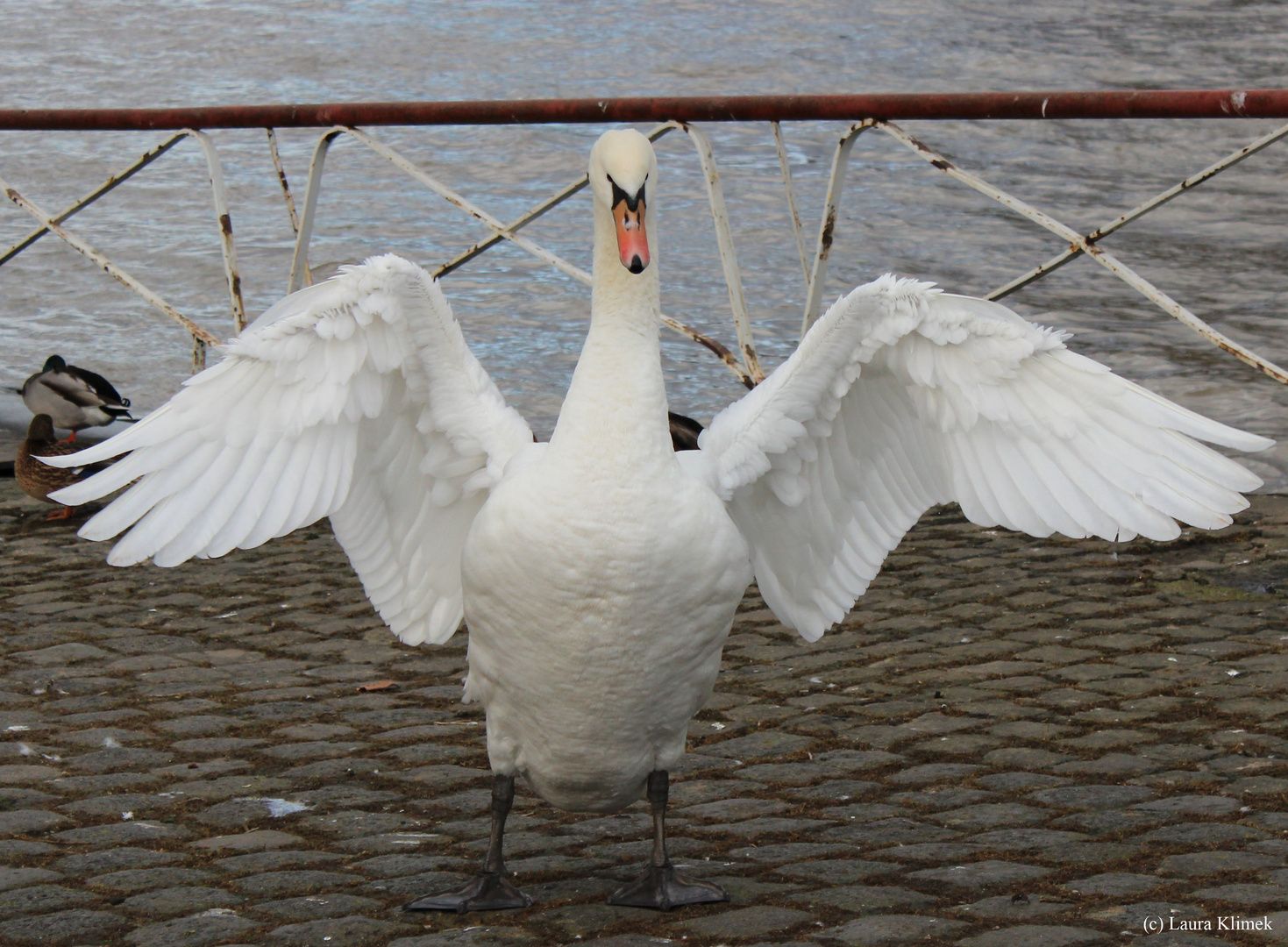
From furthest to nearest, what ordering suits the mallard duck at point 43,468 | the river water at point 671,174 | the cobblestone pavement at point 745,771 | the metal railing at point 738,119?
the river water at point 671,174 → the mallard duck at point 43,468 → the metal railing at point 738,119 → the cobblestone pavement at point 745,771

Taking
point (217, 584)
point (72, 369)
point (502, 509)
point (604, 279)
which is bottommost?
point (217, 584)

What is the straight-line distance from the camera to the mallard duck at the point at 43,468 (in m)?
6.77

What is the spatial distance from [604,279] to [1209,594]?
128 inches

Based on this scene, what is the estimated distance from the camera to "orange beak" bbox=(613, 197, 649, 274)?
10.9ft

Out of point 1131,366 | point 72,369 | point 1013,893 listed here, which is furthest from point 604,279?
point 1131,366

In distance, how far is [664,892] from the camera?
354cm

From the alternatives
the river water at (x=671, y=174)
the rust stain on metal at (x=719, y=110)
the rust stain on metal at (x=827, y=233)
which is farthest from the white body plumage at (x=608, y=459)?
the river water at (x=671, y=174)

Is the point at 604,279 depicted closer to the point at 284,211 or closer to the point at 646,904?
the point at 646,904

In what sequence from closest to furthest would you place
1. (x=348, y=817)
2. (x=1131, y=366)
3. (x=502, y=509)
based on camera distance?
1. (x=502, y=509)
2. (x=348, y=817)
3. (x=1131, y=366)

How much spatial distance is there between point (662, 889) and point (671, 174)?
1285 cm

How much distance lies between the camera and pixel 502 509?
330cm

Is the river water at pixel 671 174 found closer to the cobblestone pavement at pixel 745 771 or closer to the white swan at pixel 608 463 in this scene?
the cobblestone pavement at pixel 745 771

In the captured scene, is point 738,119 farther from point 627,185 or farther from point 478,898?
point 478,898

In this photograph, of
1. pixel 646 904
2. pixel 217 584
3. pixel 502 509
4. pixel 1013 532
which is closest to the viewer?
pixel 502 509
